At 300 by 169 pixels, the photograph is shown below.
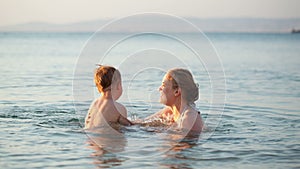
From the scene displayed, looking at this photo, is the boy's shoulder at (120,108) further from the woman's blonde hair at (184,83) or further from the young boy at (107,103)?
the woman's blonde hair at (184,83)

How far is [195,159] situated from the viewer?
7770mm

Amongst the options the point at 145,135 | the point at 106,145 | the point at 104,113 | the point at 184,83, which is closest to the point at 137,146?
the point at 106,145

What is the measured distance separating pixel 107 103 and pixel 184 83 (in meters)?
1.16

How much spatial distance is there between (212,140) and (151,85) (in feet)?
22.1

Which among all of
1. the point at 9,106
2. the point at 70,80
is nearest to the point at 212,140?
the point at 9,106

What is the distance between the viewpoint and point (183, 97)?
9.27m

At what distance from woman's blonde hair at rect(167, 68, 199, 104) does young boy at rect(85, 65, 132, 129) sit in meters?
0.80

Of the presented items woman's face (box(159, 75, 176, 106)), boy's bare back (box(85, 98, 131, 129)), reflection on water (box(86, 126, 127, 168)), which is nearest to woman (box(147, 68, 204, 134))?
woman's face (box(159, 75, 176, 106))

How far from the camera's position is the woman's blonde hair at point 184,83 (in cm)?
920

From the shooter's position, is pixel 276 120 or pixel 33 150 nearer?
pixel 33 150

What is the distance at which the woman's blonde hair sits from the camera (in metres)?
9.20

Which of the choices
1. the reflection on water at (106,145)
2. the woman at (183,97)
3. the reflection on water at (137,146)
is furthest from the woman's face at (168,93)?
the reflection on water at (106,145)

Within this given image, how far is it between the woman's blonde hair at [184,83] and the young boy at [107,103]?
801 millimetres

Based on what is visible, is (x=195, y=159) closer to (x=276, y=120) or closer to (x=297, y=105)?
(x=276, y=120)
